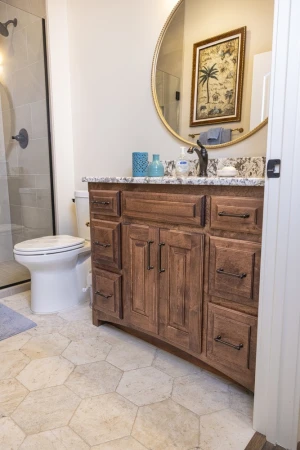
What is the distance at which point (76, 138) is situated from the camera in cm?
241

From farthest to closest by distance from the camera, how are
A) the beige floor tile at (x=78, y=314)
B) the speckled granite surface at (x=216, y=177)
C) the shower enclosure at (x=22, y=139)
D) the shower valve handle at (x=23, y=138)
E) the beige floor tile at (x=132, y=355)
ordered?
1. the shower valve handle at (x=23, y=138)
2. the shower enclosure at (x=22, y=139)
3. the beige floor tile at (x=78, y=314)
4. the beige floor tile at (x=132, y=355)
5. the speckled granite surface at (x=216, y=177)

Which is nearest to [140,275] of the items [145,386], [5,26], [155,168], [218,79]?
[145,386]

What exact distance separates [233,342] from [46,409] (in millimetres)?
758

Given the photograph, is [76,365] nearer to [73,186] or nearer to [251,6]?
[73,186]

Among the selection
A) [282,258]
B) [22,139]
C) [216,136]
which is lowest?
[282,258]

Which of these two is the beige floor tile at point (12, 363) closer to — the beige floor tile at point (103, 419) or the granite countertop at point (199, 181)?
the beige floor tile at point (103, 419)

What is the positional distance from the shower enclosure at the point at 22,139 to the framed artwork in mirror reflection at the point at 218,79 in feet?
4.45

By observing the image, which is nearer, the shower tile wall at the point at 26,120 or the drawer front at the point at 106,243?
the drawer front at the point at 106,243

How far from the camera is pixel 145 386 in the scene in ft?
4.09

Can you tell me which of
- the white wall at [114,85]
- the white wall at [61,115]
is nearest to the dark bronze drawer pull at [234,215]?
the white wall at [114,85]

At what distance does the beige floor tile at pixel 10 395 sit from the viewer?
112cm

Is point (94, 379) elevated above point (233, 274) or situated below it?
below

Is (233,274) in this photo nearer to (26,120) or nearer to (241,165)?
(241,165)

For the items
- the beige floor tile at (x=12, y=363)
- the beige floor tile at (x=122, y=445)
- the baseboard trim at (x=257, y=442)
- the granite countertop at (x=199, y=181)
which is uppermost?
the granite countertop at (x=199, y=181)
